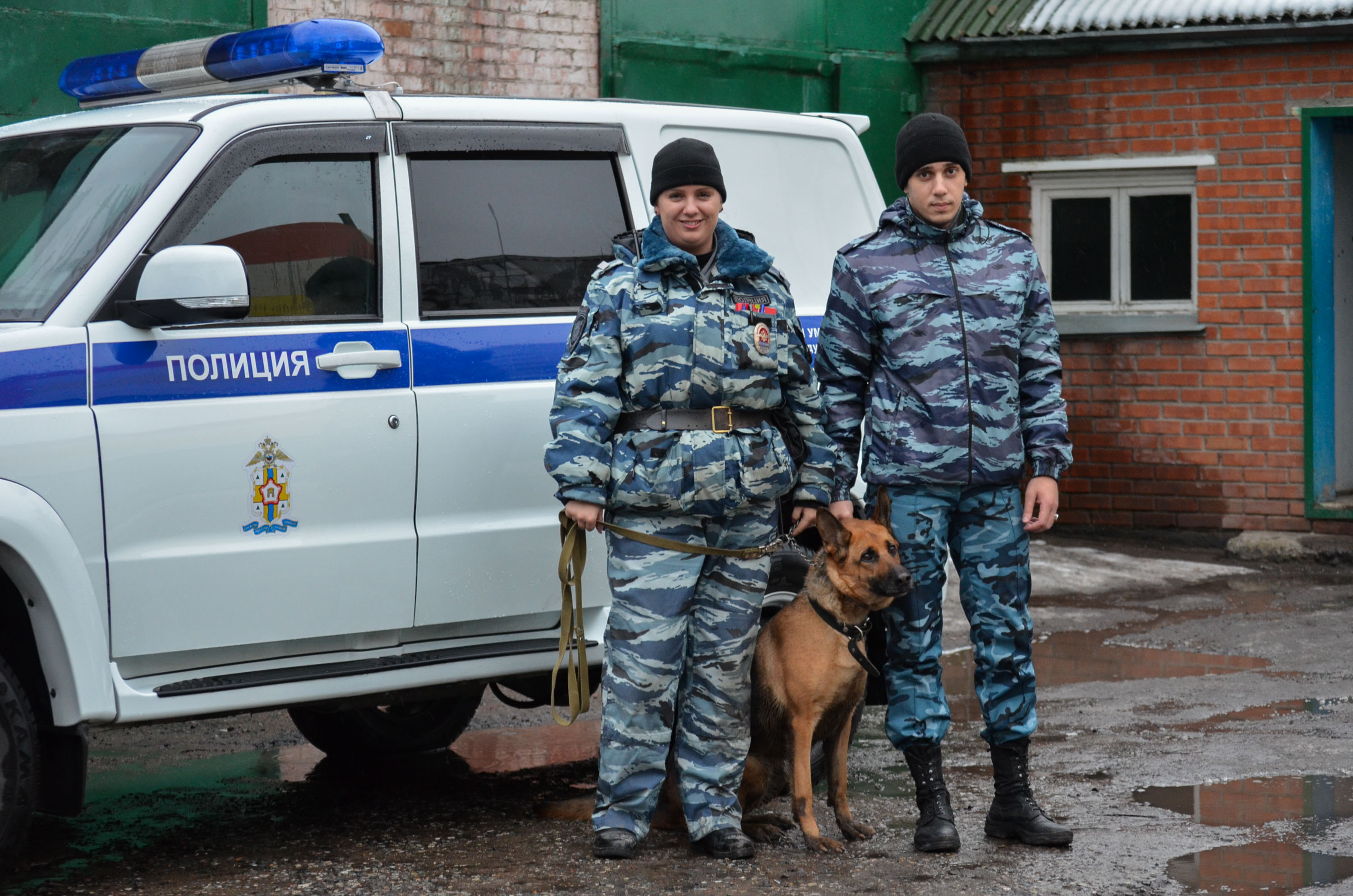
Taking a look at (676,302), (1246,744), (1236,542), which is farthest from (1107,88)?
(676,302)

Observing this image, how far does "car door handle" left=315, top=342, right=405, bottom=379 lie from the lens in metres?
4.71

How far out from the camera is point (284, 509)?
4613 mm

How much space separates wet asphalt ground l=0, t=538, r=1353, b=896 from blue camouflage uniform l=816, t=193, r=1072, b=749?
0.53m

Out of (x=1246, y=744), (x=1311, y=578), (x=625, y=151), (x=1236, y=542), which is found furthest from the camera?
(x=1236, y=542)

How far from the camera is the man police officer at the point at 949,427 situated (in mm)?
4848

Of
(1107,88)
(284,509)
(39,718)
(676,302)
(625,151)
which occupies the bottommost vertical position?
(39,718)

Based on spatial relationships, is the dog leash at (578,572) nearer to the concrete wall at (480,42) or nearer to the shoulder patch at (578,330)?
the shoulder patch at (578,330)

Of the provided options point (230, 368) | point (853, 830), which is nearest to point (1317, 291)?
point (853, 830)

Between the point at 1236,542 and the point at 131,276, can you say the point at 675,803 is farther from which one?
the point at 1236,542

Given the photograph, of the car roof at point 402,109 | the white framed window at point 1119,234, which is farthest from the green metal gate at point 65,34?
the white framed window at point 1119,234

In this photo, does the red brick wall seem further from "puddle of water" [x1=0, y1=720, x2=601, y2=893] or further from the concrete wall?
"puddle of water" [x1=0, y1=720, x2=601, y2=893]

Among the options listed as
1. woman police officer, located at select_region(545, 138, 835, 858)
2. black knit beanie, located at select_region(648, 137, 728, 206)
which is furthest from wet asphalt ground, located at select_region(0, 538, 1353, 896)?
black knit beanie, located at select_region(648, 137, 728, 206)

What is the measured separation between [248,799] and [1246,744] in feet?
11.7

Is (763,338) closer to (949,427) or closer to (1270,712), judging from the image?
(949,427)
